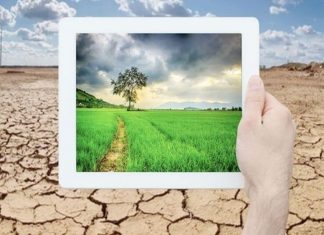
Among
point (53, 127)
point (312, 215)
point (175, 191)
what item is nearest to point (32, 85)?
point (53, 127)

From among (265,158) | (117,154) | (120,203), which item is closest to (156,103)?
(117,154)

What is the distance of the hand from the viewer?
118 centimetres

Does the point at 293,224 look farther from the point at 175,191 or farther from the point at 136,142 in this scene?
Result: the point at 136,142

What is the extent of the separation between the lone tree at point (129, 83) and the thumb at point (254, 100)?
0.83 ft

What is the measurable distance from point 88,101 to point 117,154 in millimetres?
145

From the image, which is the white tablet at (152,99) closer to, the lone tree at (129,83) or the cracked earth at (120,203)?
the lone tree at (129,83)

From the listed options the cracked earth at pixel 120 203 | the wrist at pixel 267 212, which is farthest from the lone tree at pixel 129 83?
the cracked earth at pixel 120 203

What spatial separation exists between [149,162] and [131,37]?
0.29 meters

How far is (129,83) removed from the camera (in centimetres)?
126

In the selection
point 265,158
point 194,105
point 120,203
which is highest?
point 194,105

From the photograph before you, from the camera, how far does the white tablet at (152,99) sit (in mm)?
1194

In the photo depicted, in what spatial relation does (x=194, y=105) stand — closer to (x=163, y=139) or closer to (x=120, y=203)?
(x=163, y=139)

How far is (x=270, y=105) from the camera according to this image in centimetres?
123

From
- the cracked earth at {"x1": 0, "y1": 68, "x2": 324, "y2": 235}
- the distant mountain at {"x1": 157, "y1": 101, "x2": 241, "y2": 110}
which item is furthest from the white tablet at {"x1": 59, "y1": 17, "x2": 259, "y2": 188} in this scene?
the cracked earth at {"x1": 0, "y1": 68, "x2": 324, "y2": 235}
